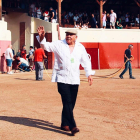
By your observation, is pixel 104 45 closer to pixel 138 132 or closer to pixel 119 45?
pixel 119 45

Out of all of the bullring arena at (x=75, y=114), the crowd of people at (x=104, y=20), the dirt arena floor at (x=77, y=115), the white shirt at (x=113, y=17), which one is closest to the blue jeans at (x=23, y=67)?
the crowd of people at (x=104, y=20)

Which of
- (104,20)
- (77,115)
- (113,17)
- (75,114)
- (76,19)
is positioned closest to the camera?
(77,115)

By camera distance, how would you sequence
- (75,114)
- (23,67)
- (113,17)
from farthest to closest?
(113,17) < (23,67) < (75,114)

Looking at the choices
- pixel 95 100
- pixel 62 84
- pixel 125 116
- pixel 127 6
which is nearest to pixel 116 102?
pixel 95 100

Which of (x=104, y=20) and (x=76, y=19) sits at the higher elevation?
(x=76, y=19)

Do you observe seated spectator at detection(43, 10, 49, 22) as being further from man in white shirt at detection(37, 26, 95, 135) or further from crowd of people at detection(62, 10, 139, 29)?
man in white shirt at detection(37, 26, 95, 135)

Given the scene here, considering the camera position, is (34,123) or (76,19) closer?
(34,123)

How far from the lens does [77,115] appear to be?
799 centimetres

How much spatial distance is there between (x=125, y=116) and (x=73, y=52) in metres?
2.23

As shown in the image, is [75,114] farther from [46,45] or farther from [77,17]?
[77,17]

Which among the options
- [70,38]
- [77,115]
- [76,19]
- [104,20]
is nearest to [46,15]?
[76,19]

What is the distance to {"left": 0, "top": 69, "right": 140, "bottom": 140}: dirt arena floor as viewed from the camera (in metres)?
6.24

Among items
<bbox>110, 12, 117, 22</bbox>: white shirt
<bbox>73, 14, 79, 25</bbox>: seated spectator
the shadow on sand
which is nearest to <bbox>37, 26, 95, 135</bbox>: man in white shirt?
the shadow on sand

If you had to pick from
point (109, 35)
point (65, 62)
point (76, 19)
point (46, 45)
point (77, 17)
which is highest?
point (77, 17)
